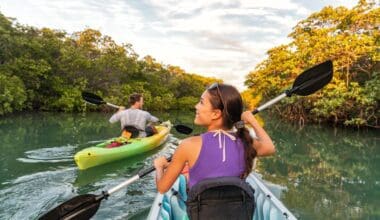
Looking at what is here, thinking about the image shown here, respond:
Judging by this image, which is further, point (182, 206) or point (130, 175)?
point (130, 175)

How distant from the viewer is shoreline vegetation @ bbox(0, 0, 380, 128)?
41.6 feet

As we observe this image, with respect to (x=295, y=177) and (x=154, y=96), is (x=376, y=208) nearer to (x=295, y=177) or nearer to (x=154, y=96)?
(x=295, y=177)

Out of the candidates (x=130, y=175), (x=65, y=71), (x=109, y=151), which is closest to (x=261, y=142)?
(x=130, y=175)

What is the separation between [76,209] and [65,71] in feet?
60.4

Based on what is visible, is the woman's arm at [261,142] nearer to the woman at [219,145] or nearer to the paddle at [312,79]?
the woman at [219,145]

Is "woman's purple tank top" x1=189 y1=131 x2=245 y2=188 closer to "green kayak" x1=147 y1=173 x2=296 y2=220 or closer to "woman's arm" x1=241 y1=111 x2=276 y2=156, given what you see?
"woman's arm" x1=241 y1=111 x2=276 y2=156

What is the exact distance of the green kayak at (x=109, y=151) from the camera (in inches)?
198

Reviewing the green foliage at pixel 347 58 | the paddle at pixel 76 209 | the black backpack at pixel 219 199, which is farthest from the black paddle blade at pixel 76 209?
the green foliage at pixel 347 58

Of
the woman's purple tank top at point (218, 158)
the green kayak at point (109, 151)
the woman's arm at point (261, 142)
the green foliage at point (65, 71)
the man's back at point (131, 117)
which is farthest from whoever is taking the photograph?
the green foliage at point (65, 71)

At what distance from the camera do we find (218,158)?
1507mm

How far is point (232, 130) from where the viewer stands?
65.3 inches

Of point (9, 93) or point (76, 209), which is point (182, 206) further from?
point (9, 93)

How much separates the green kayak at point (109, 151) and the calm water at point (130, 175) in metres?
0.11

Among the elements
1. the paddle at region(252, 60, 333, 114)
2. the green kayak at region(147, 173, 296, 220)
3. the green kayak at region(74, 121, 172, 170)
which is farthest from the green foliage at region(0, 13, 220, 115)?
the paddle at region(252, 60, 333, 114)
